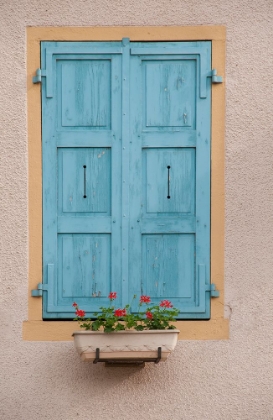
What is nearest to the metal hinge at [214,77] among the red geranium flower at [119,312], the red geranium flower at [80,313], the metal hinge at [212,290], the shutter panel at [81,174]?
the shutter panel at [81,174]

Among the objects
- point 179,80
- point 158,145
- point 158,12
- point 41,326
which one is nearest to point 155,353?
point 41,326

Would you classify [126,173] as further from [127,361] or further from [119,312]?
[127,361]

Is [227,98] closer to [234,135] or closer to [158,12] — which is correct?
[234,135]

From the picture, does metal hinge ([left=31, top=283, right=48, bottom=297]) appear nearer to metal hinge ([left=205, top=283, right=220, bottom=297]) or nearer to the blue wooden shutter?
the blue wooden shutter

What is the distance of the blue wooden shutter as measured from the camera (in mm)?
6559

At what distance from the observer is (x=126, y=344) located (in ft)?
20.3

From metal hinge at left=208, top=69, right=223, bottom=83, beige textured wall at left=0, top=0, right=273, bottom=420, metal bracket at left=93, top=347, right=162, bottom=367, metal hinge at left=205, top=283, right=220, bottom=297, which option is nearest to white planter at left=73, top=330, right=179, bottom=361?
metal bracket at left=93, top=347, right=162, bottom=367

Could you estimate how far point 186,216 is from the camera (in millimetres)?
6578

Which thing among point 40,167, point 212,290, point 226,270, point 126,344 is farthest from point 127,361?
point 40,167

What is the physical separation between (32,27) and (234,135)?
1.51 metres

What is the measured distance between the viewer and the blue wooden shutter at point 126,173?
6.56 m

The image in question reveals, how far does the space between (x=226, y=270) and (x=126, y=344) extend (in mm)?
861

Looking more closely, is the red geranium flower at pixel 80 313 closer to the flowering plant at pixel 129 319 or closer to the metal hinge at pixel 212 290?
the flowering plant at pixel 129 319

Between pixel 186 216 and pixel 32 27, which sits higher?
pixel 32 27
